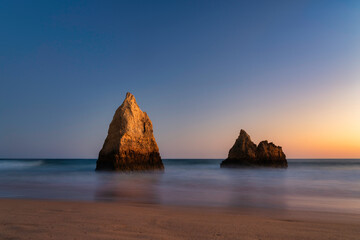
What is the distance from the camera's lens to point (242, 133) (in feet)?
182

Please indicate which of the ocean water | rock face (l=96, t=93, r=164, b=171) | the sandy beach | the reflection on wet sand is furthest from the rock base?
the sandy beach

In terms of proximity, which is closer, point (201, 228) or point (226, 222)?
point (201, 228)

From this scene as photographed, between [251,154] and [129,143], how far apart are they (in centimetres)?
2963

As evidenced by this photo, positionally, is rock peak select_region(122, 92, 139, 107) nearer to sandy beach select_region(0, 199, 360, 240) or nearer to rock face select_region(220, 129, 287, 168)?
rock face select_region(220, 129, 287, 168)

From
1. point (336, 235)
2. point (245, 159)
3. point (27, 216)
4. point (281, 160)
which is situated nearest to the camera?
point (336, 235)

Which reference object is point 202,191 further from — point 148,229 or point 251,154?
point 251,154

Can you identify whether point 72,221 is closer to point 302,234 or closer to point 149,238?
point 149,238

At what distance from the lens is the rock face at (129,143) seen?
34.0 metres

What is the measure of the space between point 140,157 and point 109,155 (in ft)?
14.0

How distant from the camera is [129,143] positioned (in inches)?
1375

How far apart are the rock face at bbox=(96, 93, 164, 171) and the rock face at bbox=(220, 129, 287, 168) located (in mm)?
21801

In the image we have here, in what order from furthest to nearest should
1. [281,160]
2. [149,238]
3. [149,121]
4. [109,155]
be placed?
1. [281,160]
2. [149,121]
3. [109,155]
4. [149,238]

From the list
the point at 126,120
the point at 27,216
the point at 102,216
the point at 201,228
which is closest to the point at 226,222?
the point at 201,228

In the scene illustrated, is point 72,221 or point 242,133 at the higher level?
point 242,133
